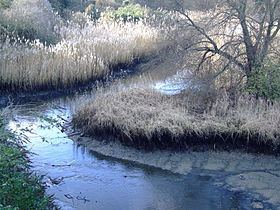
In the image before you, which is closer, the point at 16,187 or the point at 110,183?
the point at 16,187

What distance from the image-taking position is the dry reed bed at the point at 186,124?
9.74 metres

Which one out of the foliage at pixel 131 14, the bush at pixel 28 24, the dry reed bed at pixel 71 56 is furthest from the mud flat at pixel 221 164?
the foliage at pixel 131 14

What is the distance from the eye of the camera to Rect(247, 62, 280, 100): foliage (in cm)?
1091

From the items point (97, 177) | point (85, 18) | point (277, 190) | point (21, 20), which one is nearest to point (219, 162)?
point (277, 190)

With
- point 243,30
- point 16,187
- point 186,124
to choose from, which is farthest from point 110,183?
point 243,30

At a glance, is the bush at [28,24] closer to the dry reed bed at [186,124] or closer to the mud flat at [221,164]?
the dry reed bed at [186,124]

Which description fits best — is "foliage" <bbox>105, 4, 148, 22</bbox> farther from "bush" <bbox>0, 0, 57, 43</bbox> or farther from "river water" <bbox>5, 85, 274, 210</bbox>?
"river water" <bbox>5, 85, 274, 210</bbox>

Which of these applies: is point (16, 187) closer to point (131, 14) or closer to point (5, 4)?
point (5, 4)

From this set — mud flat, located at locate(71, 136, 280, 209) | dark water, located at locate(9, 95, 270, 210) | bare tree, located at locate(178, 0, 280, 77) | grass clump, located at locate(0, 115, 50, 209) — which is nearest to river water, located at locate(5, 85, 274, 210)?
dark water, located at locate(9, 95, 270, 210)

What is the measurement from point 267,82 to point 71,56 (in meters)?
6.01

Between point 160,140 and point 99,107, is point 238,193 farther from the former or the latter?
point 99,107

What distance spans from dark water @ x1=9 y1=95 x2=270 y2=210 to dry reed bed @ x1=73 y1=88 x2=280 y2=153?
0.73 meters

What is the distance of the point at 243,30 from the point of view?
1139 cm

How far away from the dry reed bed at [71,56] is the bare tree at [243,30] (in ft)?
12.8
